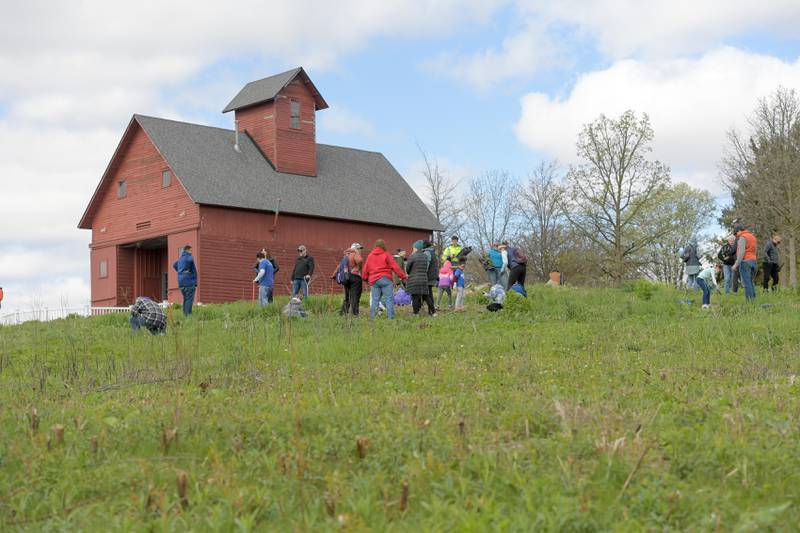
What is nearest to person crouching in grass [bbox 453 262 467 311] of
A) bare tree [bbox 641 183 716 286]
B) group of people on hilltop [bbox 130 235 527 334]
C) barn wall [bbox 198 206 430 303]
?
group of people on hilltop [bbox 130 235 527 334]

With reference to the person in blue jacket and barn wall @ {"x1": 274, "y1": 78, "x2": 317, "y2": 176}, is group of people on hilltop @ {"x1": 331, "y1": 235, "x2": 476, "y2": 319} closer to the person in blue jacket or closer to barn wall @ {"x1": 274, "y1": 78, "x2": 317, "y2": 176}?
the person in blue jacket

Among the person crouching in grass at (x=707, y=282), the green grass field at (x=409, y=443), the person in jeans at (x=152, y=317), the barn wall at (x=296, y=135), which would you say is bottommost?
the green grass field at (x=409, y=443)

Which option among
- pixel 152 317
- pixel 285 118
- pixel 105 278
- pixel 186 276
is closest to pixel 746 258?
pixel 186 276

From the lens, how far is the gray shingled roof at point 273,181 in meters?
39.3

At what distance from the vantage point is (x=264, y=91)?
1727 inches

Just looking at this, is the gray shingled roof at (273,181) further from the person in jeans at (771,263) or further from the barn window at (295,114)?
the person in jeans at (771,263)

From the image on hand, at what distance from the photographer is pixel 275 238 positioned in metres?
40.0

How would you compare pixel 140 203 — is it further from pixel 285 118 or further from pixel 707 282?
pixel 707 282

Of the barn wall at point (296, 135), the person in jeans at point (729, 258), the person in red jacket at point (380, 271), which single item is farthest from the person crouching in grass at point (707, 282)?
the barn wall at point (296, 135)

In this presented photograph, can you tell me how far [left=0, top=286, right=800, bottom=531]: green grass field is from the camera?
598cm

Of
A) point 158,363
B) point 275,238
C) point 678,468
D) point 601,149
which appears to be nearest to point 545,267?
point 601,149

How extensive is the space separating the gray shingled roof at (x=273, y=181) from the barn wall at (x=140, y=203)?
2.33 ft

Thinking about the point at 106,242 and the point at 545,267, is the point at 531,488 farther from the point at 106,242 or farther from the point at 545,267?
the point at 545,267

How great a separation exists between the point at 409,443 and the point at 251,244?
1285 inches
